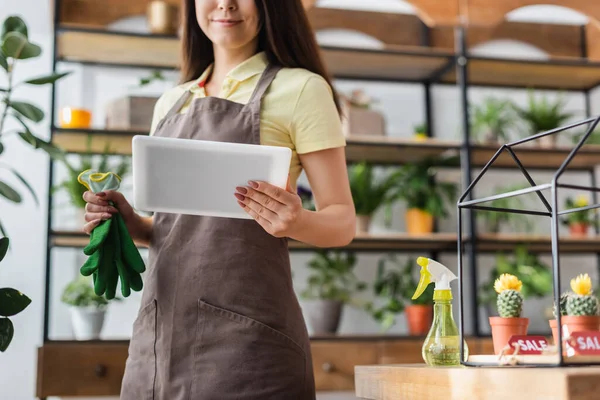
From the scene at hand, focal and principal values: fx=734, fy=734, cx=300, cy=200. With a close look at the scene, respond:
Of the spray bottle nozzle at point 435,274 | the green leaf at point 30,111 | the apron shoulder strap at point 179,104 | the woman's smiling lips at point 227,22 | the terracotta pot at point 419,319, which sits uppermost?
the woman's smiling lips at point 227,22

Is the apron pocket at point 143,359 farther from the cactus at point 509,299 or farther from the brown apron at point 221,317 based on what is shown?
the cactus at point 509,299

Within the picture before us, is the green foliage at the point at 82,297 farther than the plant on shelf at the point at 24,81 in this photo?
Yes

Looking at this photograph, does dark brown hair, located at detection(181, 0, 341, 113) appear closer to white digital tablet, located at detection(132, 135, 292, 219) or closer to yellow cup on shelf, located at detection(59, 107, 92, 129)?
white digital tablet, located at detection(132, 135, 292, 219)

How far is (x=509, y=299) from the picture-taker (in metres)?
1.02

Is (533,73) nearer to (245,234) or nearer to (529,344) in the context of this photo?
(245,234)

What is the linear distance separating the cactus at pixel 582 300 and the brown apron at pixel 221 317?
1.69 ft

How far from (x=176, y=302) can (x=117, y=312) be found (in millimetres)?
2070

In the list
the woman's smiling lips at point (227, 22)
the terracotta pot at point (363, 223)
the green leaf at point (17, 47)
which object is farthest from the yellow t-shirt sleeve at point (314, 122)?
the terracotta pot at point (363, 223)

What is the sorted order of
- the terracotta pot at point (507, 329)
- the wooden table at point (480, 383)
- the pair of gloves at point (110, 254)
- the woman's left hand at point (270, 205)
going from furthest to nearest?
1. the pair of gloves at point (110, 254)
2. the woman's left hand at point (270, 205)
3. the terracotta pot at point (507, 329)
4. the wooden table at point (480, 383)

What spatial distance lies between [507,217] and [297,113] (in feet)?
8.02

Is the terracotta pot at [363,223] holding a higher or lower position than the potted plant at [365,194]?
lower

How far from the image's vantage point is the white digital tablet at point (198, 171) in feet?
3.59

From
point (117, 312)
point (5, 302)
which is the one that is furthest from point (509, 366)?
point (117, 312)

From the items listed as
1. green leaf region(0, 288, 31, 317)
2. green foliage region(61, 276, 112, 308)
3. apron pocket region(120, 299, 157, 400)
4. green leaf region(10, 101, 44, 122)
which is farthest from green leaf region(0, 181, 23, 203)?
green foliage region(61, 276, 112, 308)
